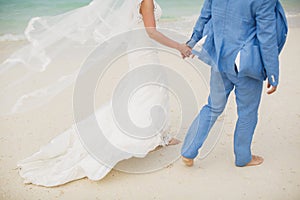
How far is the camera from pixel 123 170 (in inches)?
121

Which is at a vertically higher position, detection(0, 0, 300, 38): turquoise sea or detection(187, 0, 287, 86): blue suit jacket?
detection(187, 0, 287, 86): blue suit jacket

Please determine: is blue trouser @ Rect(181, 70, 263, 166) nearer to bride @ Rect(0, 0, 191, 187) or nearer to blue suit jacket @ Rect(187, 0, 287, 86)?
blue suit jacket @ Rect(187, 0, 287, 86)

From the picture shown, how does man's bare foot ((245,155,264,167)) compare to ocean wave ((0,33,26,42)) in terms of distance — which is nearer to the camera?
man's bare foot ((245,155,264,167))

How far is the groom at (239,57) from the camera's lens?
8.42 ft

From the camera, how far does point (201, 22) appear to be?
2.91 metres

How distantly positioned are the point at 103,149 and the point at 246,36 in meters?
1.24

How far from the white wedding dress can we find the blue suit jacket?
1.63ft

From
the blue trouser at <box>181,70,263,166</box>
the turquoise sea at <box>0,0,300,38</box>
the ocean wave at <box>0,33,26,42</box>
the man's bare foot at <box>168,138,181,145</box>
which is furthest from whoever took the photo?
Answer: the turquoise sea at <box>0,0,300,38</box>

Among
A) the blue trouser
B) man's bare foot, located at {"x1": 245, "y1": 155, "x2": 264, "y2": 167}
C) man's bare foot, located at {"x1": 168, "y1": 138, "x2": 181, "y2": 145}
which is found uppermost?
the blue trouser

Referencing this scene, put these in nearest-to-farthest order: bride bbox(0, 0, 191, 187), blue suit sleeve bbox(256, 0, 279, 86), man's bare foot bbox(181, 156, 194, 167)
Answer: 1. blue suit sleeve bbox(256, 0, 279, 86)
2. bride bbox(0, 0, 191, 187)
3. man's bare foot bbox(181, 156, 194, 167)

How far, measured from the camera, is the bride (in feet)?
9.62

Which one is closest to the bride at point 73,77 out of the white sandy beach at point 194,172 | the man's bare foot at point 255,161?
the white sandy beach at point 194,172

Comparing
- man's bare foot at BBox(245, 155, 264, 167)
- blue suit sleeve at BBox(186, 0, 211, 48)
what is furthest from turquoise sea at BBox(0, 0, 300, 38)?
blue suit sleeve at BBox(186, 0, 211, 48)

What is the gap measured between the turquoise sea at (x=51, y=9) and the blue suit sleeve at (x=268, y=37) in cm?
594
